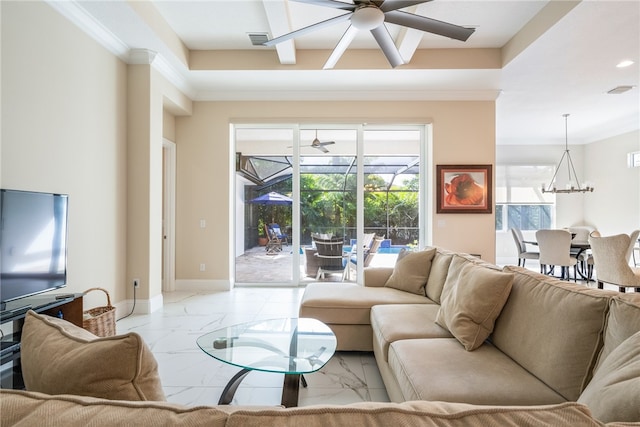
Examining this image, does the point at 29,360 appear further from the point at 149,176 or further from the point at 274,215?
the point at 274,215

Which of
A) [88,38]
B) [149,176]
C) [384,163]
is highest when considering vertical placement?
[88,38]

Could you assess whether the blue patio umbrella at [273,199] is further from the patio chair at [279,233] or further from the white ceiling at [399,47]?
the white ceiling at [399,47]

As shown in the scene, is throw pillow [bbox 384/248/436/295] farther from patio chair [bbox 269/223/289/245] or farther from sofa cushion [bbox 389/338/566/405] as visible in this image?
patio chair [bbox 269/223/289/245]

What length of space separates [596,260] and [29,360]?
543 centimetres

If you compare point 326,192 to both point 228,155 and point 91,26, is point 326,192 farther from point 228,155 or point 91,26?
point 91,26

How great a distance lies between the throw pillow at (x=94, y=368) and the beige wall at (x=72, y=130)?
89.1 inches

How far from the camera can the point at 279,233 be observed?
499cm

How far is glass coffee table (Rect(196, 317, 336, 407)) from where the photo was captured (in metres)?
1.59

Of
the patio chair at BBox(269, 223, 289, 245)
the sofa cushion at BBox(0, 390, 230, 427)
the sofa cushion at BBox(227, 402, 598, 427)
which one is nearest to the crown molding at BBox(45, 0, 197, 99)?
the patio chair at BBox(269, 223, 289, 245)

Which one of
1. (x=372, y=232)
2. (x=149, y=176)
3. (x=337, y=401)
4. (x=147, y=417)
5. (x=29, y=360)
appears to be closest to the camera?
(x=147, y=417)

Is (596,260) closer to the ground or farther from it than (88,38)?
closer to the ground

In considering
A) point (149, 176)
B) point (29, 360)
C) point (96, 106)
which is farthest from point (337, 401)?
point (96, 106)

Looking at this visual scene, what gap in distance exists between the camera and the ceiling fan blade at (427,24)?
2.33 m

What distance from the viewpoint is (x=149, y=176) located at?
3.55m
